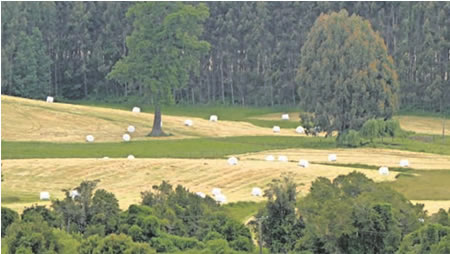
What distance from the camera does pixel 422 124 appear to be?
115 m

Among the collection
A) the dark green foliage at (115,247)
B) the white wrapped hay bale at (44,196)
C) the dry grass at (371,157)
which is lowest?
the dry grass at (371,157)

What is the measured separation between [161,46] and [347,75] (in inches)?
712

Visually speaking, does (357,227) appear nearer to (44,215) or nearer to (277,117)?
(44,215)

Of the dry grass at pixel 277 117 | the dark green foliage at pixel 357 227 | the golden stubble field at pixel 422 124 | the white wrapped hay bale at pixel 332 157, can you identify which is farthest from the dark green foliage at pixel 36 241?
the dry grass at pixel 277 117

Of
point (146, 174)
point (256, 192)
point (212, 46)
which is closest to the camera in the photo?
point (256, 192)

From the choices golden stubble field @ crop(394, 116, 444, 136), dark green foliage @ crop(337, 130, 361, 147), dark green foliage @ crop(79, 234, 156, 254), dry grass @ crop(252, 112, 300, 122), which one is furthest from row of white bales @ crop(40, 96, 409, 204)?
golden stubble field @ crop(394, 116, 444, 136)

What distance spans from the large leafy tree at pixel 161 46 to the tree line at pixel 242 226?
55183 mm

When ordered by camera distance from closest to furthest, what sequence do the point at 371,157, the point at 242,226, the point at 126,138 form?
the point at 242,226
the point at 371,157
the point at 126,138

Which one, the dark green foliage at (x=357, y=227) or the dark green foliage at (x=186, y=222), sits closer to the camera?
the dark green foliage at (x=357, y=227)

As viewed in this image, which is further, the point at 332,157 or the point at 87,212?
the point at 332,157

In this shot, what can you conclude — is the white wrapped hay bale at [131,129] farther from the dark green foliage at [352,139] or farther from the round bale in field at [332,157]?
the round bale in field at [332,157]

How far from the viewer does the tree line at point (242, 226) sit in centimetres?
3641

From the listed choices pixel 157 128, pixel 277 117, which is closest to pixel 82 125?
pixel 157 128

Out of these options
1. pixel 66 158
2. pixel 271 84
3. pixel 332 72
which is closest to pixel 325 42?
pixel 332 72
